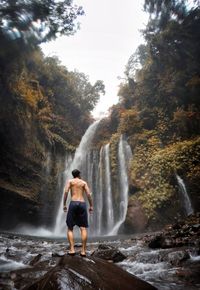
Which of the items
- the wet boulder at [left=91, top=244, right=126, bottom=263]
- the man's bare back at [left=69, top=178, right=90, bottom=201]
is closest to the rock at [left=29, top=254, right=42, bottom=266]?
the wet boulder at [left=91, top=244, right=126, bottom=263]

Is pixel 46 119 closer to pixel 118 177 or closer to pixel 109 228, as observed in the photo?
pixel 118 177

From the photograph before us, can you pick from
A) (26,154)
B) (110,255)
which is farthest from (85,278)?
(26,154)

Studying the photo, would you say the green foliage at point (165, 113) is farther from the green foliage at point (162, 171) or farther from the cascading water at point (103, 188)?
the cascading water at point (103, 188)

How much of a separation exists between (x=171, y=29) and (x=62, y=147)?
42.9ft

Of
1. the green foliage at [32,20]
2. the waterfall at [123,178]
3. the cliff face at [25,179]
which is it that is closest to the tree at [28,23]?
the green foliage at [32,20]

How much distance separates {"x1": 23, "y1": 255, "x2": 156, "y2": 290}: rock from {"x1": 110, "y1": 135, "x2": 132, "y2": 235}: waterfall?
12.8 meters

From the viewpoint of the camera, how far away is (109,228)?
18.3m

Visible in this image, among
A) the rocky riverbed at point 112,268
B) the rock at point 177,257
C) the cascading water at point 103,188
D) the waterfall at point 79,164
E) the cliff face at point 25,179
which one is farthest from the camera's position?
the waterfall at point 79,164

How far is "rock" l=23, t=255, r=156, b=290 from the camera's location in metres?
3.94

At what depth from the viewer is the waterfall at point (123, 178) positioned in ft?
59.9

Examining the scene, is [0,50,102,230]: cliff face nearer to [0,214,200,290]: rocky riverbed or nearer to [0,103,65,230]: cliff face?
[0,103,65,230]: cliff face

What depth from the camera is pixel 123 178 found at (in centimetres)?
2044

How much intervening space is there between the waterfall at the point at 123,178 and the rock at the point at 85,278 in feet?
41.9

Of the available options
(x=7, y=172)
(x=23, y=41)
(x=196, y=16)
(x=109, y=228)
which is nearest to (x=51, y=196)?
(x=7, y=172)
